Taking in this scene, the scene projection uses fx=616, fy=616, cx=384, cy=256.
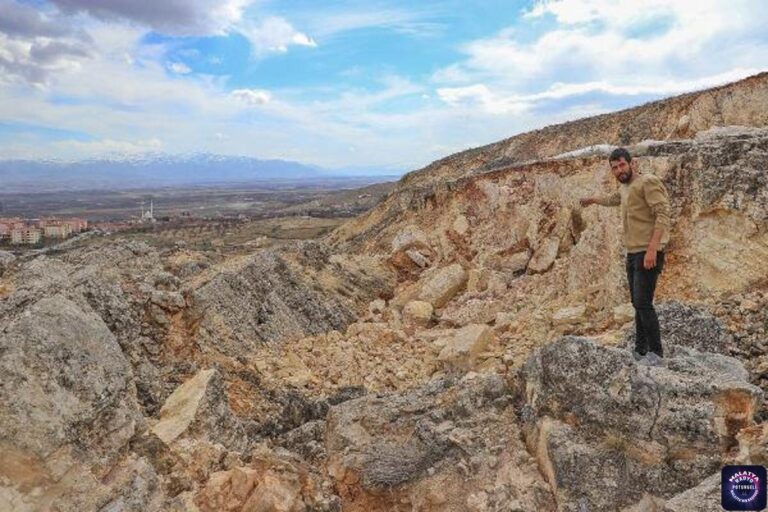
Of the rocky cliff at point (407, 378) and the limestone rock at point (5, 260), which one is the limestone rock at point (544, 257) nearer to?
the rocky cliff at point (407, 378)

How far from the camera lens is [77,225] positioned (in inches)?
4060

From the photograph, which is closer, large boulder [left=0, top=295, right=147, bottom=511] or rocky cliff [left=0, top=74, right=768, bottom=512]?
large boulder [left=0, top=295, right=147, bottom=511]

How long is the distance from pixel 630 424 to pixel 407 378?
430cm

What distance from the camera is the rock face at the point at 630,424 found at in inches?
207

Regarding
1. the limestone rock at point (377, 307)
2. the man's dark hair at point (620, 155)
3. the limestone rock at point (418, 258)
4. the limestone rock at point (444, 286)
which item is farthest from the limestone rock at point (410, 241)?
the man's dark hair at point (620, 155)

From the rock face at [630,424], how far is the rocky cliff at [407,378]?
0.06 feet

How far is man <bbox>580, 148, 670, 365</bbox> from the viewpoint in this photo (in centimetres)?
598

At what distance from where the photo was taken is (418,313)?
12734 mm

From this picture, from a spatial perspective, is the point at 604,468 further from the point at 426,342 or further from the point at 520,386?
the point at 426,342

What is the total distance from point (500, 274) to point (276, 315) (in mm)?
5107

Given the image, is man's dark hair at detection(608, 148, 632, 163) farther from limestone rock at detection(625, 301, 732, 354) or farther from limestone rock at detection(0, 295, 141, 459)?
limestone rock at detection(0, 295, 141, 459)

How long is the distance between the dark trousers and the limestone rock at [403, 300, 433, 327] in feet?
21.5

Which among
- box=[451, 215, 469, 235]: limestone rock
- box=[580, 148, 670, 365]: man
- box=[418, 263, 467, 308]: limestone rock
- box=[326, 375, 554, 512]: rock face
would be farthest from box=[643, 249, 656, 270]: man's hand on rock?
box=[451, 215, 469, 235]: limestone rock

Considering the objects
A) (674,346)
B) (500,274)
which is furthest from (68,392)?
(500,274)
